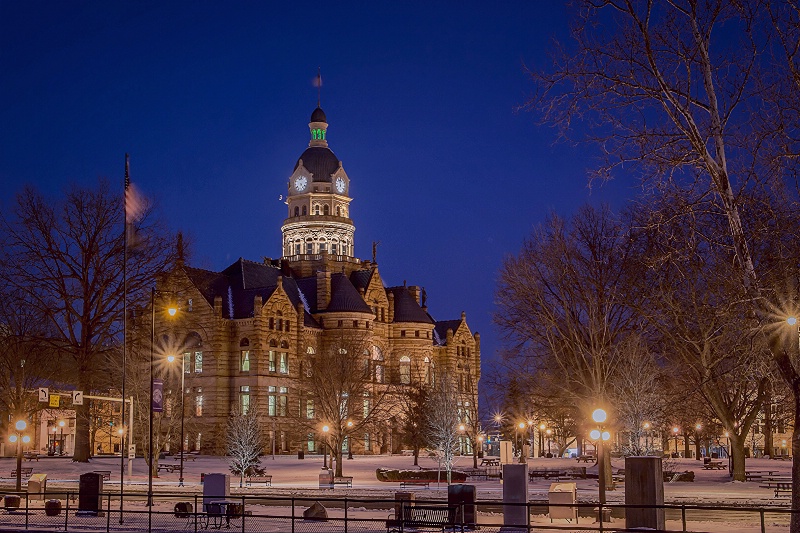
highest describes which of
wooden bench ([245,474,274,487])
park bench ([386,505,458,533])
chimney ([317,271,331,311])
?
chimney ([317,271,331,311])

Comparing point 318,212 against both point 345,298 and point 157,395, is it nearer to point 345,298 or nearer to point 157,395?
point 345,298

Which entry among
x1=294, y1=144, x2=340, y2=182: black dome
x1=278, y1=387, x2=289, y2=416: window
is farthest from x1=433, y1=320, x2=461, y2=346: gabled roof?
x1=278, y1=387, x2=289, y2=416: window

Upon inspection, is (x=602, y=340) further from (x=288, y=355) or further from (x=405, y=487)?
(x=288, y=355)

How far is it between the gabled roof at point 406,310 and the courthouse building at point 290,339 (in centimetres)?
13

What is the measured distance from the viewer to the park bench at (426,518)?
2679 centimetres

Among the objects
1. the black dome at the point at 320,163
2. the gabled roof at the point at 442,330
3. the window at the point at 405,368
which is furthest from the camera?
the black dome at the point at 320,163

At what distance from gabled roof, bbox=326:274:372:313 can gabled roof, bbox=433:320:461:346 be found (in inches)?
811

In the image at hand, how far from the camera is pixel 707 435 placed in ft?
346

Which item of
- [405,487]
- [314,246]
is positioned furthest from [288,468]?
[314,246]

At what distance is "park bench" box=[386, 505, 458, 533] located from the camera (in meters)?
26.8

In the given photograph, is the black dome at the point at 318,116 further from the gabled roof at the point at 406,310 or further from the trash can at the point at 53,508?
the trash can at the point at 53,508

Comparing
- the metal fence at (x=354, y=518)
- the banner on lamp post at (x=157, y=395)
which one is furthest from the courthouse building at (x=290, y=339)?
the metal fence at (x=354, y=518)

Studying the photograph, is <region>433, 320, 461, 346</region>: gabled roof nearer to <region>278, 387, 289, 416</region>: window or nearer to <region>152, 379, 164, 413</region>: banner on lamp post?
<region>278, 387, 289, 416</region>: window

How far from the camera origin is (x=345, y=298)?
121 metres
